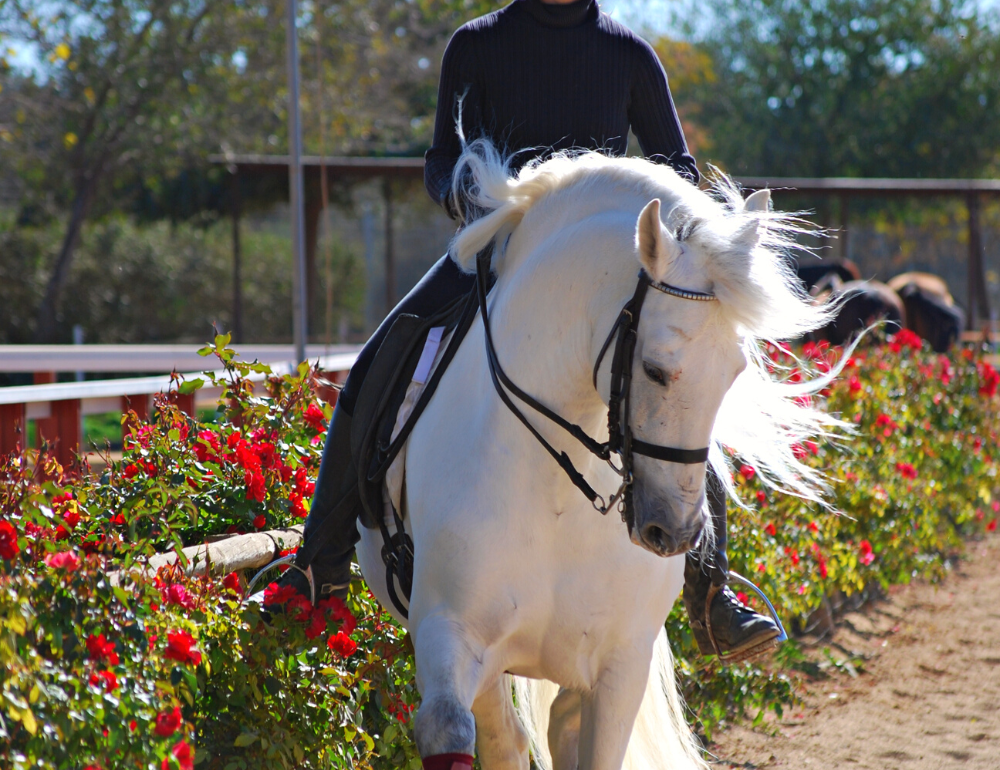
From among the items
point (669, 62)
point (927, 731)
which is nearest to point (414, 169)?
point (927, 731)

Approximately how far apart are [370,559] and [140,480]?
0.83 metres

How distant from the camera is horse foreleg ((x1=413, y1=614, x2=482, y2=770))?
2201mm

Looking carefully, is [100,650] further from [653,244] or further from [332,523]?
[653,244]

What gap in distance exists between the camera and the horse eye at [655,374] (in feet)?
6.68

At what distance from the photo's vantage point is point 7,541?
2119 millimetres

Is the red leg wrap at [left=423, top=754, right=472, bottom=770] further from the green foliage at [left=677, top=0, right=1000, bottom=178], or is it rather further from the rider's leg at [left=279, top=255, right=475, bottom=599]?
the green foliage at [left=677, top=0, right=1000, bottom=178]

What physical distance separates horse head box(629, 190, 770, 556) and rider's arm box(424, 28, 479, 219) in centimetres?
96

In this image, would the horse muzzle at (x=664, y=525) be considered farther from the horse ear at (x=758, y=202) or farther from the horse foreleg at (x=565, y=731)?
the horse foreleg at (x=565, y=731)

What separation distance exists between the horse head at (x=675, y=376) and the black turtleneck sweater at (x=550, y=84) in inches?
32.3

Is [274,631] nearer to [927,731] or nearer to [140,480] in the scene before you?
[140,480]

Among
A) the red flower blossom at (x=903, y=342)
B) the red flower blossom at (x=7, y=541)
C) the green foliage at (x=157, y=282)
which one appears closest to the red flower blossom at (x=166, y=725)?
the red flower blossom at (x=7, y=541)

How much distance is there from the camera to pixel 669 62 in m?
25.3

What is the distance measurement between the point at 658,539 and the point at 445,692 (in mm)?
587

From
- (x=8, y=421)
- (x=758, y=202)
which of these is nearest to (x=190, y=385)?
(x=8, y=421)
